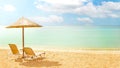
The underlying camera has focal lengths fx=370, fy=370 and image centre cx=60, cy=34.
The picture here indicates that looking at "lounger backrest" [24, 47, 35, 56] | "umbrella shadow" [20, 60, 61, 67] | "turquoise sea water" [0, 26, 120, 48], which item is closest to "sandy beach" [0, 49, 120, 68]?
"umbrella shadow" [20, 60, 61, 67]

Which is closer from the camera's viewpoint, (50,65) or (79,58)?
(50,65)

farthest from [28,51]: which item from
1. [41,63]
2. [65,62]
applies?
[65,62]

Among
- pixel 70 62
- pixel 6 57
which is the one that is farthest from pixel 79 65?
pixel 6 57

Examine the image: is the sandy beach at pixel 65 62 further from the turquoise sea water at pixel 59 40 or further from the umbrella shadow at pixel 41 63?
the turquoise sea water at pixel 59 40

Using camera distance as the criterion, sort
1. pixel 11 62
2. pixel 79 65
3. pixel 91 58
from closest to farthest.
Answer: pixel 79 65 < pixel 11 62 < pixel 91 58

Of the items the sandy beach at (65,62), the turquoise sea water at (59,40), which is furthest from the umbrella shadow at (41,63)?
the turquoise sea water at (59,40)

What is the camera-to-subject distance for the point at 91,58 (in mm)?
13562

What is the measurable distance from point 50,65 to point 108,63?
1.96 m

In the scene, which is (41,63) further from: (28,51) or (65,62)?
(65,62)

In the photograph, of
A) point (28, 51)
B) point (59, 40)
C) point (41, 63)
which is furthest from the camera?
point (59, 40)

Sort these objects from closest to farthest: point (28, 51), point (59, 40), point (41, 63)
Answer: point (41, 63) → point (28, 51) → point (59, 40)

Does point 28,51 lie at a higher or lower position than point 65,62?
higher

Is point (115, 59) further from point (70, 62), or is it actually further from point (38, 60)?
point (38, 60)

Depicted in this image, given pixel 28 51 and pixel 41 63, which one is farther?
pixel 28 51
